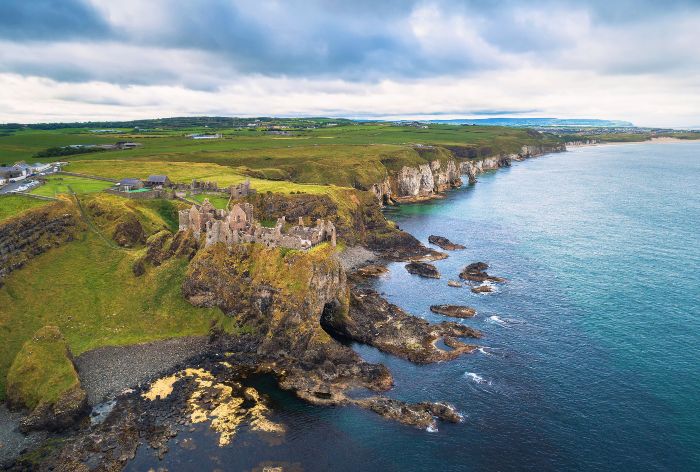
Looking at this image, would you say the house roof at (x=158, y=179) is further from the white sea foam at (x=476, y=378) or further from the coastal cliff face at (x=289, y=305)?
the white sea foam at (x=476, y=378)

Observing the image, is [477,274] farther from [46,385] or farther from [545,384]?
[46,385]

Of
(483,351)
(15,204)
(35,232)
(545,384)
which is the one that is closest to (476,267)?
(483,351)

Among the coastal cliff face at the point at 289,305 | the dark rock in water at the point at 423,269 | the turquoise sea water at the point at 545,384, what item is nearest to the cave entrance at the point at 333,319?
the coastal cliff face at the point at 289,305

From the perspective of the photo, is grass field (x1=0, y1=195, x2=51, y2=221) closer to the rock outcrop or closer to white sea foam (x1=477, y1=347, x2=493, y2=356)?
the rock outcrop

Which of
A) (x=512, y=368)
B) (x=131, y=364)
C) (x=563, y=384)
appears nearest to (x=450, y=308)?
(x=512, y=368)

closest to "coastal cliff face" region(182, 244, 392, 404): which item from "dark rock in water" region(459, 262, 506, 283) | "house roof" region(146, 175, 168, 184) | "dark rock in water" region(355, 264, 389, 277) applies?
"dark rock in water" region(355, 264, 389, 277)

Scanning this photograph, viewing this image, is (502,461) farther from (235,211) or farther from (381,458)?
(235,211)
